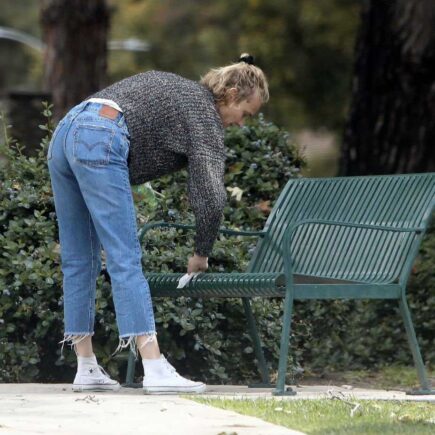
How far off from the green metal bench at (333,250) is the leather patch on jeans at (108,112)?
876 mm

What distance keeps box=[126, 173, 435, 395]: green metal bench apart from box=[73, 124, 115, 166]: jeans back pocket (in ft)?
2.65

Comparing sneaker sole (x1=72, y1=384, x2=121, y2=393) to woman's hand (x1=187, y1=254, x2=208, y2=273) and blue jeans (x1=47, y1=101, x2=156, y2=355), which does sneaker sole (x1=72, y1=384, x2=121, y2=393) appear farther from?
woman's hand (x1=187, y1=254, x2=208, y2=273)

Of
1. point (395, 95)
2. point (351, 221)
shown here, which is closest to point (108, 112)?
point (351, 221)

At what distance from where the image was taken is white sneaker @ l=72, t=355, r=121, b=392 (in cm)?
634

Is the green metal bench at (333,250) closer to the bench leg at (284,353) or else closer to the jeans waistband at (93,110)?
the bench leg at (284,353)

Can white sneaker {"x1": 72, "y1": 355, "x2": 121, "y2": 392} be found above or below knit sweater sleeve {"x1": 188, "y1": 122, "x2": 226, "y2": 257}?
below

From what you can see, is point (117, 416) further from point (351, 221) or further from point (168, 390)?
point (351, 221)

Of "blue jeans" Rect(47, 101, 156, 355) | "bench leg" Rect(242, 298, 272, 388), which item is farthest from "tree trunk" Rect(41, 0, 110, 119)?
"blue jeans" Rect(47, 101, 156, 355)

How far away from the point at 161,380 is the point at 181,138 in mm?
1012

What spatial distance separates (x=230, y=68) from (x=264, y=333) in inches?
71.3

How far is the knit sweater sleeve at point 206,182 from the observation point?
6047 millimetres

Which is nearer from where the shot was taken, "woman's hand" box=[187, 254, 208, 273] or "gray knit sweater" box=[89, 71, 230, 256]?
"gray knit sweater" box=[89, 71, 230, 256]

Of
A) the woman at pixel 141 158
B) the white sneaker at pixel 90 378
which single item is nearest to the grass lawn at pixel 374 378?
the white sneaker at pixel 90 378

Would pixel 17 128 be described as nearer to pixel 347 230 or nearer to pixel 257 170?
pixel 257 170
